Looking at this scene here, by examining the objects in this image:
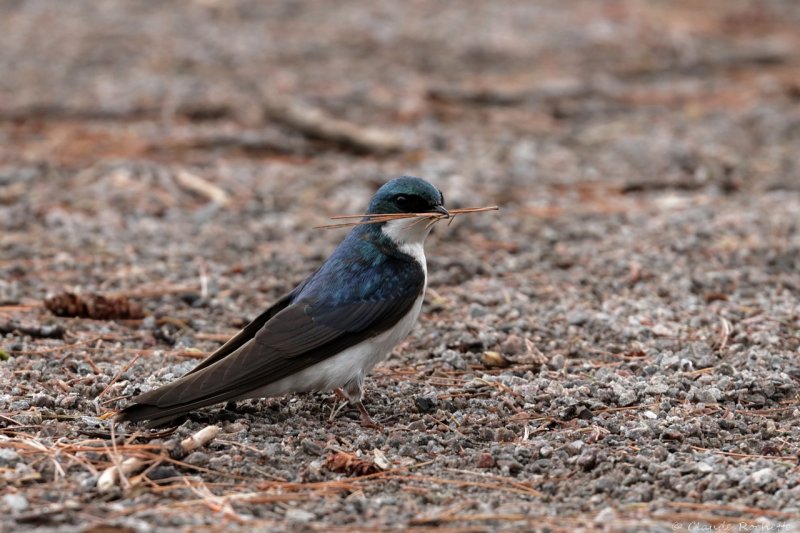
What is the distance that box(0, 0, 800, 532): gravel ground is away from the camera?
385cm

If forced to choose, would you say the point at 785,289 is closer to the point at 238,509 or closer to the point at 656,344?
the point at 656,344

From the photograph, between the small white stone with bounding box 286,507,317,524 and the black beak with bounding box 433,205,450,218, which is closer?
the small white stone with bounding box 286,507,317,524

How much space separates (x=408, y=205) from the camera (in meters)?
5.01

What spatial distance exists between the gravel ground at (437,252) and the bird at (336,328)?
17 centimetres

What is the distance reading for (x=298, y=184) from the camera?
8500mm

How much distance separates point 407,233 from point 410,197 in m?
0.17

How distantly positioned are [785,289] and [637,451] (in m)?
2.56

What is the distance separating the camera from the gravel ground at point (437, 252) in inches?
152

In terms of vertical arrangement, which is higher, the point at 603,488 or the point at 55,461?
the point at 55,461

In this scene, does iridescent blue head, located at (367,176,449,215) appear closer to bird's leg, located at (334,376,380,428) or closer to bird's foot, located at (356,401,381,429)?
bird's leg, located at (334,376,380,428)

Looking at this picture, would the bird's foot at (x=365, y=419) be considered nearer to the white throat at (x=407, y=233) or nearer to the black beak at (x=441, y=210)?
the white throat at (x=407, y=233)

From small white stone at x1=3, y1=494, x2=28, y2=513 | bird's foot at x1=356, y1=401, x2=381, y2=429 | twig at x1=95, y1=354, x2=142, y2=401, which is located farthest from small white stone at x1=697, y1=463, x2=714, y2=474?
twig at x1=95, y1=354, x2=142, y2=401

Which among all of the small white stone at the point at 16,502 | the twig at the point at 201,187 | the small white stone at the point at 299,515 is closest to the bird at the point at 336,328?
the small white stone at the point at 16,502

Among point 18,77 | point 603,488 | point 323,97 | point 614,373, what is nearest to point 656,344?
point 614,373
